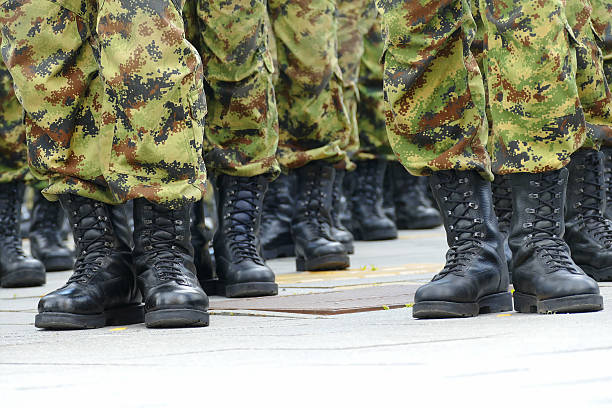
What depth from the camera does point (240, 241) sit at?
10.9 ft

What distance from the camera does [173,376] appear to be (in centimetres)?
171

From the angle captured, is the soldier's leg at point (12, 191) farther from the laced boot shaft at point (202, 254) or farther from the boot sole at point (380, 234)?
the boot sole at point (380, 234)

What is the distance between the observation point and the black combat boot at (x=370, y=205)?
5.59 m

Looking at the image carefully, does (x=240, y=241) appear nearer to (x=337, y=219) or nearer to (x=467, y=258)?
(x=467, y=258)

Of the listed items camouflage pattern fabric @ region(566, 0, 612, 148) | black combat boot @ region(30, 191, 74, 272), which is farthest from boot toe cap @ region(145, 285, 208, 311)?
black combat boot @ region(30, 191, 74, 272)

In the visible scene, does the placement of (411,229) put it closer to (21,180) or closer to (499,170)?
(21,180)

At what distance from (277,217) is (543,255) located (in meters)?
2.37

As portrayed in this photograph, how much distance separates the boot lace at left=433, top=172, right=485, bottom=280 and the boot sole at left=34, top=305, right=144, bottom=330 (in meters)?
0.83

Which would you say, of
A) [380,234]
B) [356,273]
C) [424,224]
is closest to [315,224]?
[356,273]

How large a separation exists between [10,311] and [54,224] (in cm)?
165

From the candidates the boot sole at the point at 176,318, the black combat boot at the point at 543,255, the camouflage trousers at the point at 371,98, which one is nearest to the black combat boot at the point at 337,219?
the camouflage trousers at the point at 371,98

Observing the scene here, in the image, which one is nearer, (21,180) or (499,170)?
(499,170)

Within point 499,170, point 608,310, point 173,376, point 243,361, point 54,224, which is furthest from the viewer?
Answer: point 54,224

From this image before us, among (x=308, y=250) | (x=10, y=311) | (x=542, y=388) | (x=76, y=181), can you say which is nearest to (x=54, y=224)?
(x=308, y=250)
